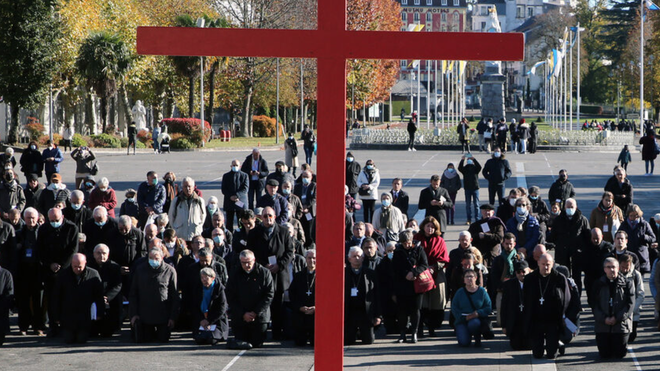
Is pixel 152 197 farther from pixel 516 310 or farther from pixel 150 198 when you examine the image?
pixel 516 310

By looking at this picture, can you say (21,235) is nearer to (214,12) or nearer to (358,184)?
(358,184)

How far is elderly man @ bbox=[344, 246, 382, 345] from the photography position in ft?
40.5

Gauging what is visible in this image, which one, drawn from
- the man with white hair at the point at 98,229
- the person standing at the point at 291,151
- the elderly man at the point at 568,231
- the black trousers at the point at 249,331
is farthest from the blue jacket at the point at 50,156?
the elderly man at the point at 568,231

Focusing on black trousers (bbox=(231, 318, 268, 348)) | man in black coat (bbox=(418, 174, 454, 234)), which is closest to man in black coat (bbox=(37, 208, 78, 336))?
black trousers (bbox=(231, 318, 268, 348))

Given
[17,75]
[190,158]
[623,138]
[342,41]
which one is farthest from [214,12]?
[342,41]

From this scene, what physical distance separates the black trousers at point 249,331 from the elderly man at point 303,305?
441 mm

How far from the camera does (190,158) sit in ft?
151

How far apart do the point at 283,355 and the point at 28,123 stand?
171 feet

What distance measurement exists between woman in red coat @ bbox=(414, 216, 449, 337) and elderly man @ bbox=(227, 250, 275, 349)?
2170 millimetres

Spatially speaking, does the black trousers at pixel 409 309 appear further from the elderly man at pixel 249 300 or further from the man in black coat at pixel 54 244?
the man in black coat at pixel 54 244

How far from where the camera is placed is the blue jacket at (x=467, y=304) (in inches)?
483

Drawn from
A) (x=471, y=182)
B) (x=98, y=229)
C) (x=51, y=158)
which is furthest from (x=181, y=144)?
(x=98, y=229)

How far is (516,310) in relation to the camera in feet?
38.8

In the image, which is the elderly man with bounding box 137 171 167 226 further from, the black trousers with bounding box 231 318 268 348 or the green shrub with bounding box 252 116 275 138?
the green shrub with bounding box 252 116 275 138
